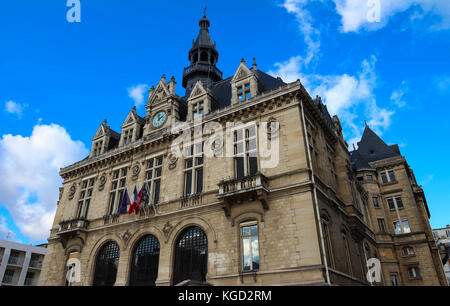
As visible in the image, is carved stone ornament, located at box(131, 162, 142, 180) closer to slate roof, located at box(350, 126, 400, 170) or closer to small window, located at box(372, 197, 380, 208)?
slate roof, located at box(350, 126, 400, 170)

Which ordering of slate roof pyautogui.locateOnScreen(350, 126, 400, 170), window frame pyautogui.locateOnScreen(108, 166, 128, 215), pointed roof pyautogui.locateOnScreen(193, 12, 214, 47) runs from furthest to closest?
slate roof pyautogui.locateOnScreen(350, 126, 400, 170), pointed roof pyautogui.locateOnScreen(193, 12, 214, 47), window frame pyautogui.locateOnScreen(108, 166, 128, 215)

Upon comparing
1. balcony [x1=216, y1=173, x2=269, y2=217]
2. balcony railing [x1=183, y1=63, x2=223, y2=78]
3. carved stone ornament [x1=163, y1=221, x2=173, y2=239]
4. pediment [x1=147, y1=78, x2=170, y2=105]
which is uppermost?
balcony railing [x1=183, y1=63, x2=223, y2=78]

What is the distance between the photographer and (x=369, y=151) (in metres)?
44.6

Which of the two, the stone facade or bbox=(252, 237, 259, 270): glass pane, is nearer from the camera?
the stone facade

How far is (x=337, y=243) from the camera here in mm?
20422

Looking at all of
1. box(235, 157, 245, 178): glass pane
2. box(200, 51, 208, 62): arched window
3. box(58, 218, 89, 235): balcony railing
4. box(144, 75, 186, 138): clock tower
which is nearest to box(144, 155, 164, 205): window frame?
box(144, 75, 186, 138): clock tower

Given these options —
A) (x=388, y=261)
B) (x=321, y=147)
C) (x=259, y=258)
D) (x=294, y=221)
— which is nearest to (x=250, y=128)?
(x=321, y=147)

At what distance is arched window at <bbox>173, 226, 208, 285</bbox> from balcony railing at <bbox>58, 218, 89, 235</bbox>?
9.84 metres

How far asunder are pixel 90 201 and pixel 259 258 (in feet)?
59.0

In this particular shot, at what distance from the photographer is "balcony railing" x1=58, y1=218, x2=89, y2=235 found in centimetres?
2639

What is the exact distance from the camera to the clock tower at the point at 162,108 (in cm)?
2800

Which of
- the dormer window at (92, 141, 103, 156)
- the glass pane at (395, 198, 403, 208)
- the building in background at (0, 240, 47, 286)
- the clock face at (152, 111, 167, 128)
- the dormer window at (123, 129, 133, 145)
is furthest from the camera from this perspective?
the building in background at (0, 240, 47, 286)

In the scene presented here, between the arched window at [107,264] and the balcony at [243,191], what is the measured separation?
10.5 m
